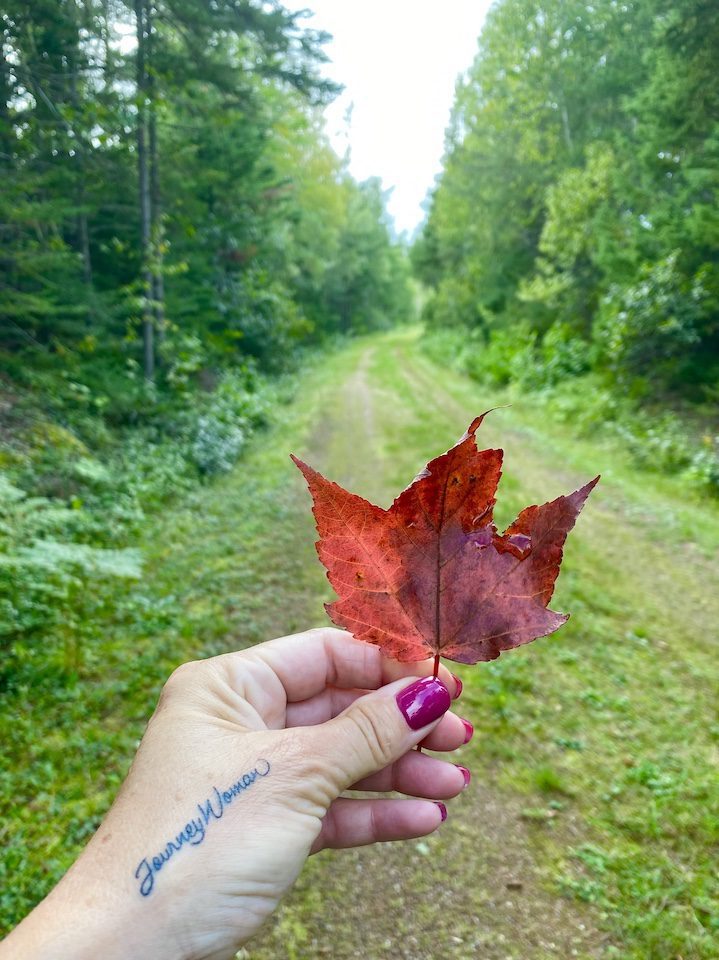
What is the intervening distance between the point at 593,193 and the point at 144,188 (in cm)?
995

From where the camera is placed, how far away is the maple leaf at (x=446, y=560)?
1.12 m

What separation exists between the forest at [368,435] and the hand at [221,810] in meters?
1.78

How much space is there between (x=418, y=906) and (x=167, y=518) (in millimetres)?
4987

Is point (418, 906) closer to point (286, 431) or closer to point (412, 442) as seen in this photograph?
point (412, 442)

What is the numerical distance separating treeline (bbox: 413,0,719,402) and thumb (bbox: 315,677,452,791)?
9676mm

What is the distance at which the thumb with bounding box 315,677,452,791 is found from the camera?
4.64 ft

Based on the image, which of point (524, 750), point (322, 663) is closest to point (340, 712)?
point (322, 663)

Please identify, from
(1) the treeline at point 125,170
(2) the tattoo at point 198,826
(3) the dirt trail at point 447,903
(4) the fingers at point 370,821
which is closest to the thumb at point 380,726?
(2) the tattoo at point 198,826

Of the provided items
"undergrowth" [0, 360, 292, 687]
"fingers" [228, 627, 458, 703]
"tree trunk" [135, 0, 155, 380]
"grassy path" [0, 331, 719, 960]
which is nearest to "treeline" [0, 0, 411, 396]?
"tree trunk" [135, 0, 155, 380]

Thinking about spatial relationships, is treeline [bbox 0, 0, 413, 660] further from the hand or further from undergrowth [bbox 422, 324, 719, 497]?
undergrowth [bbox 422, 324, 719, 497]

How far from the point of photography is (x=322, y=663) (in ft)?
6.11

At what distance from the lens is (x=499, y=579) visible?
1.20 metres

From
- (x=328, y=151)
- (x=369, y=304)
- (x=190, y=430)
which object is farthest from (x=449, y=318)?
(x=190, y=430)

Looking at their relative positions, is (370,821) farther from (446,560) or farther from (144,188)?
(144,188)
